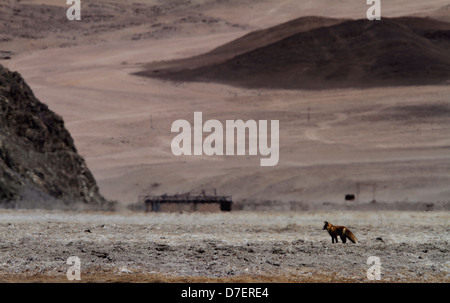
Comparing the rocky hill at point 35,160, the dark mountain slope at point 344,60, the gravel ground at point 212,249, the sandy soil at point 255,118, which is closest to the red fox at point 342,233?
the gravel ground at point 212,249

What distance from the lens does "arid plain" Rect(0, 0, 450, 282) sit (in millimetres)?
17094

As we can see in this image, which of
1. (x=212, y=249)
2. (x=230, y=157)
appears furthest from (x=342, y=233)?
(x=230, y=157)

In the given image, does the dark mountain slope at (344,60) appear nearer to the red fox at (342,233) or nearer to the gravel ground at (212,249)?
the gravel ground at (212,249)

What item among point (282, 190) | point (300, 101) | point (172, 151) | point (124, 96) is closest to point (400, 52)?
point (300, 101)

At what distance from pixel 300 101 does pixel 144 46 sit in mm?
59982

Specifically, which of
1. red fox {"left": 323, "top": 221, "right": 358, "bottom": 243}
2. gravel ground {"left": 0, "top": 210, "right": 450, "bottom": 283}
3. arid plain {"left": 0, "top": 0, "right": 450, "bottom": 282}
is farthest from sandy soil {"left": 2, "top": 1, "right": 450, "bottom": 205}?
red fox {"left": 323, "top": 221, "right": 358, "bottom": 243}

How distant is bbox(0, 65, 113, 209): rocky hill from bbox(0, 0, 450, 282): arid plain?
7.80 feet

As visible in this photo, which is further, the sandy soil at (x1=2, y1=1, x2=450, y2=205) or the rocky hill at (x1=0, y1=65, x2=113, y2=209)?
the sandy soil at (x1=2, y1=1, x2=450, y2=205)

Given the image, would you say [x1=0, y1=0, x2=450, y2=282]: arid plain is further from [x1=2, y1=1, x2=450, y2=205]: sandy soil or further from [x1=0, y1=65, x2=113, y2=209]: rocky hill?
[x1=0, y1=65, x2=113, y2=209]: rocky hill

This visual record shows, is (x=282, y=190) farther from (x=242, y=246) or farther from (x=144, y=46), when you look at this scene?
(x=144, y=46)

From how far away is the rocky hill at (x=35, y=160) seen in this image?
2705 centimetres

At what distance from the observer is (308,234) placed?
67.4 ft

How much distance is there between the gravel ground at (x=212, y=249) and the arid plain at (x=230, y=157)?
0.21ft

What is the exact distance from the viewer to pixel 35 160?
29422mm
